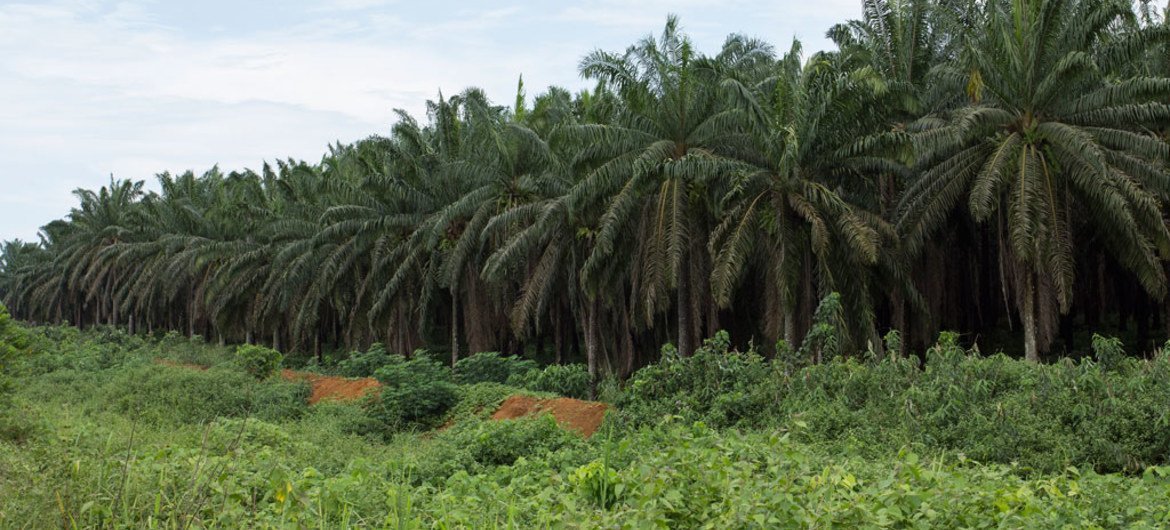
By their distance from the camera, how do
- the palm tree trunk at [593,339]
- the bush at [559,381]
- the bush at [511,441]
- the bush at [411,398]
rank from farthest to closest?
the palm tree trunk at [593,339] → the bush at [559,381] → the bush at [411,398] → the bush at [511,441]

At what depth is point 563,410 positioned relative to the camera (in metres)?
18.0

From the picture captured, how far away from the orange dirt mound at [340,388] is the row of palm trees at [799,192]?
4.14 meters

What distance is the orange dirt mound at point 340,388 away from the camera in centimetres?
2344

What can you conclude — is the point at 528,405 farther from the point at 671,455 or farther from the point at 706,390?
the point at 671,455

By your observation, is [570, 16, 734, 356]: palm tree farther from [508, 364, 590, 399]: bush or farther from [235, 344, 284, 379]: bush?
[235, 344, 284, 379]: bush

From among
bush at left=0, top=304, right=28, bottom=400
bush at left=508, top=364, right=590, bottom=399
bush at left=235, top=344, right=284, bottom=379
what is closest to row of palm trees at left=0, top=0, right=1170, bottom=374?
bush at left=508, top=364, right=590, bottom=399

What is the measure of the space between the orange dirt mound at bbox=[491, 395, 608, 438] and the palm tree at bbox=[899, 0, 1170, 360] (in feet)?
28.1

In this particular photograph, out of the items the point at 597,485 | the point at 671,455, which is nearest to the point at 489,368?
the point at 671,455

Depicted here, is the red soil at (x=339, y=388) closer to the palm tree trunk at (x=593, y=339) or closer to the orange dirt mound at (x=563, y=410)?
the orange dirt mound at (x=563, y=410)

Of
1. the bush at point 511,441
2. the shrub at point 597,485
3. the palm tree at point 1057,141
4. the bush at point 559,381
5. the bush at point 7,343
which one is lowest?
the bush at point 559,381

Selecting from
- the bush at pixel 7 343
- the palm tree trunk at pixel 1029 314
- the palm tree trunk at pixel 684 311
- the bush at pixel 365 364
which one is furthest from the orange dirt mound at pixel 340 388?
the palm tree trunk at pixel 1029 314

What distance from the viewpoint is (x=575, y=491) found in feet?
25.6

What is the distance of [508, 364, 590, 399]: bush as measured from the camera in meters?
23.1

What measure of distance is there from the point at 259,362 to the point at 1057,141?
875 inches
